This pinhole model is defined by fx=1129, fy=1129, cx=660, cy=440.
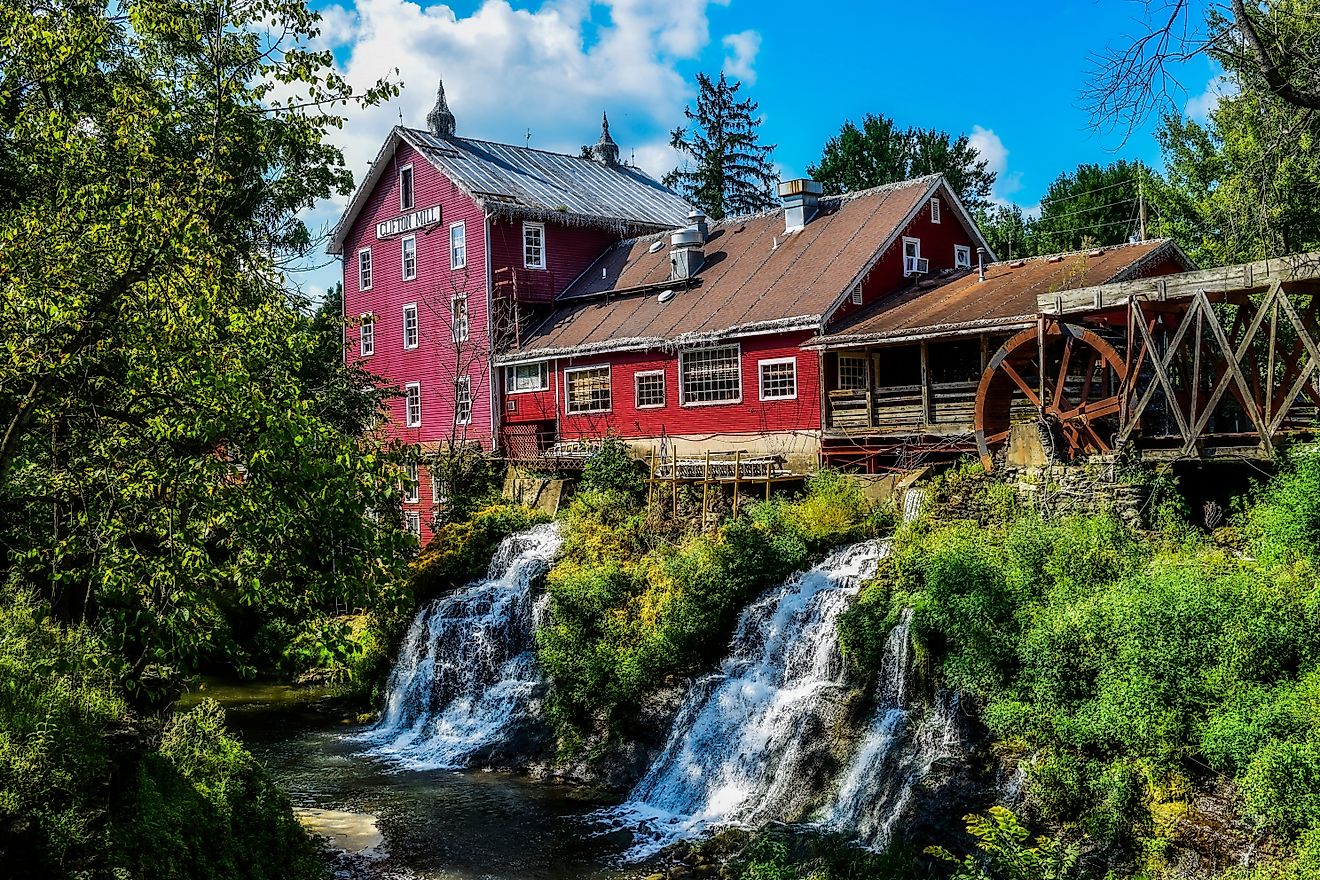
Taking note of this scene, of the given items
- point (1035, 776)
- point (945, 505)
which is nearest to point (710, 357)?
point (945, 505)

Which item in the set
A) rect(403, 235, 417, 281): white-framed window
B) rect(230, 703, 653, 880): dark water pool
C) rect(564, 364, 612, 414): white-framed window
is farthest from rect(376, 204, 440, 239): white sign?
rect(230, 703, 653, 880): dark water pool

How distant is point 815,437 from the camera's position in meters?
25.3

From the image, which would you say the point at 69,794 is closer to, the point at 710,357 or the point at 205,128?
the point at 205,128

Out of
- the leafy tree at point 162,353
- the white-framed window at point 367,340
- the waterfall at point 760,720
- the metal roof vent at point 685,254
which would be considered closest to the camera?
the leafy tree at point 162,353

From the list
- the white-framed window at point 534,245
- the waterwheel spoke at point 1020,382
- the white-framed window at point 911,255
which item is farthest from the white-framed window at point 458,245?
the waterwheel spoke at point 1020,382

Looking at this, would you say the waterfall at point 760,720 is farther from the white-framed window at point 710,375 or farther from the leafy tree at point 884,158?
the leafy tree at point 884,158

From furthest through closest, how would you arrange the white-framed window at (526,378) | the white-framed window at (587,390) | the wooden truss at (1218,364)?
1. the white-framed window at (526,378)
2. the white-framed window at (587,390)
3. the wooden truss at (1218,364)

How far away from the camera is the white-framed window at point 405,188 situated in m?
36.0

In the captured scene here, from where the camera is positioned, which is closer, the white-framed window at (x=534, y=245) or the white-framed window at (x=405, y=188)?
the white-framed window at (x=534, y=245)

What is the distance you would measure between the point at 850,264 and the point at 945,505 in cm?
951

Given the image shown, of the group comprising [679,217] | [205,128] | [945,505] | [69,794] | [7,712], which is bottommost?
[69,794]

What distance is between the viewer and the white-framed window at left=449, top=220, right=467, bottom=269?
112 feet

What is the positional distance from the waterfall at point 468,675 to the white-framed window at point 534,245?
11.8 metres

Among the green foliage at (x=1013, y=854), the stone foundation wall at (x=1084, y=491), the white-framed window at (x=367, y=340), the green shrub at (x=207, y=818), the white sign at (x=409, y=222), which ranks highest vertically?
the white sign at (x=409, y=222)
